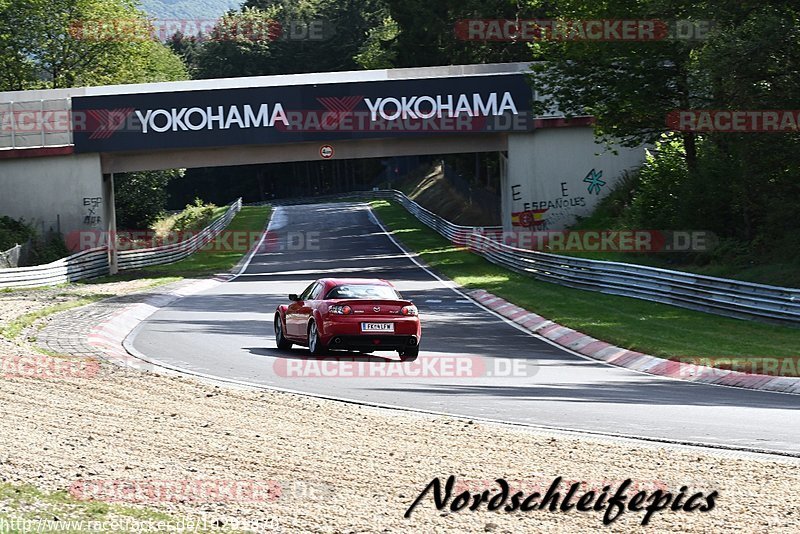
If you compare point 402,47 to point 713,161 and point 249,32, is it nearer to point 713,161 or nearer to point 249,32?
point 713,161

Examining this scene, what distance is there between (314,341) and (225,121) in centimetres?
2700

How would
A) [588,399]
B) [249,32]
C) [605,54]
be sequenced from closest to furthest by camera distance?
[588,399] → [605,54] → [249,32]

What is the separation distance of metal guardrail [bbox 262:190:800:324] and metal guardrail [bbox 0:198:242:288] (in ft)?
49.0

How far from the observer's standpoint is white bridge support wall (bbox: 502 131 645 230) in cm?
4519

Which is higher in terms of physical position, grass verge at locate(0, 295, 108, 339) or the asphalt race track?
grass verge at locate(0, 295, 108, 339)

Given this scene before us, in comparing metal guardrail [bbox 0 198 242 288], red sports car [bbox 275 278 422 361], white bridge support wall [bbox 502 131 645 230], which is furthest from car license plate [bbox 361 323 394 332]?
white bridge support wall [bbox 502 131 645 230]

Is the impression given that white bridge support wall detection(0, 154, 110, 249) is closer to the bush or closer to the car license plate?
the bush

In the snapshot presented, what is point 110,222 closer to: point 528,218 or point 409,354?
point 528,218

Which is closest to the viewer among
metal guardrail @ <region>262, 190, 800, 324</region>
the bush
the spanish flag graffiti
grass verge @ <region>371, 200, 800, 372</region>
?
grass verge @ <region>371, 200, 800, 372</region>

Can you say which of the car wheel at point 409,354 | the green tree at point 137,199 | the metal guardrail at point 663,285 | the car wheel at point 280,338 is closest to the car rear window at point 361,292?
the car wheel at point 409,354

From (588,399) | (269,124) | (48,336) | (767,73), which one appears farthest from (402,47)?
(588,399)

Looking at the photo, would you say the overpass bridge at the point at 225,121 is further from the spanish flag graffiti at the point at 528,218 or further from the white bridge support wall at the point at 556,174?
the spanish flag graffiti at the point at 528,218

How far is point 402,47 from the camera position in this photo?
66938 millimetres

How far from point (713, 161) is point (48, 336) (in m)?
21.3
